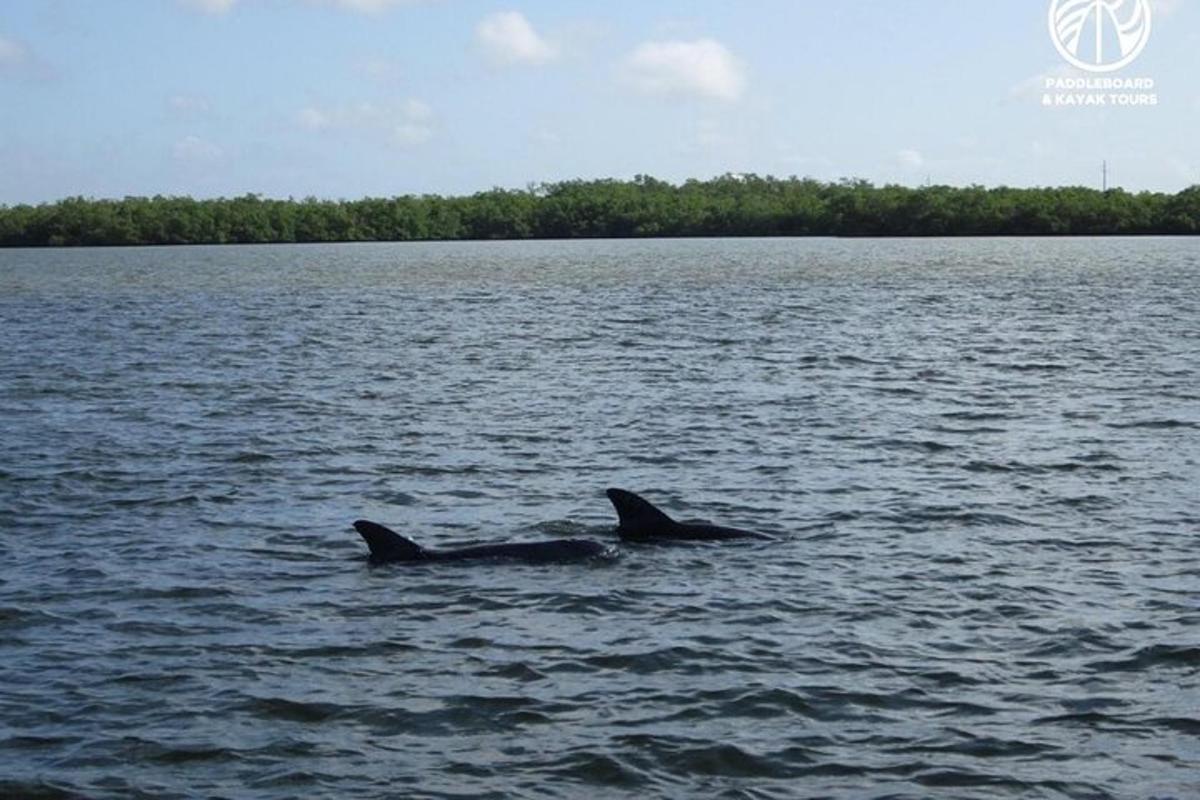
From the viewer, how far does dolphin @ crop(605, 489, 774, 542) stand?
1908 centimetres

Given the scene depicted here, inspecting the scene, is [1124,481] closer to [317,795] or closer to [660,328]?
[317,795]

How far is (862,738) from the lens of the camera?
12.5 m

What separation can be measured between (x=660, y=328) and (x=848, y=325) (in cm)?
624

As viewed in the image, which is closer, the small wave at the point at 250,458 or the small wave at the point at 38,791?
the small wave at the point at 38,791

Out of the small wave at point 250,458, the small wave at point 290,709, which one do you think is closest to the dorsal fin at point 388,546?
the small wave at point 290,709

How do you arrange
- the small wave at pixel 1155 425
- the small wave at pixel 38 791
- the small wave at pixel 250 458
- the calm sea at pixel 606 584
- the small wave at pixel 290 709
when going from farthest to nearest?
the small wave at pixel 1155 425
the small wave at pixel 250 458
the small wave at pixel 290 709
the calm sea at pixel 606 584
the small wave at pixel 38 791

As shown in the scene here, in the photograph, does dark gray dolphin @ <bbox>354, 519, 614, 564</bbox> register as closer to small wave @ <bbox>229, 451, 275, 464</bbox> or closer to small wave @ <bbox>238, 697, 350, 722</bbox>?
small wave @ <bbox>238, 697, 350, 722</bbox>

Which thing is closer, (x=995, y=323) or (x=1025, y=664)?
(x=1025, y=664)

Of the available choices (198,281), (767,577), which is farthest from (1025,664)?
(198,281)

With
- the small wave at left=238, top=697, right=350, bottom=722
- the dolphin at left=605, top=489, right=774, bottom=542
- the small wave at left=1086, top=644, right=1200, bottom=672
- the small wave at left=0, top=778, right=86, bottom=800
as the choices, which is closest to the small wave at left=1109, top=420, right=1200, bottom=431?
the dolphin at left=605, top=489, right=774, bottom=542

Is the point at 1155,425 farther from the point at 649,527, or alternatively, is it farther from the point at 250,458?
the point at 250,458

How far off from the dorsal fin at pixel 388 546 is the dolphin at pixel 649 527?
7.36 feet

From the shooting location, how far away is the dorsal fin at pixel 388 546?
59.6 ft

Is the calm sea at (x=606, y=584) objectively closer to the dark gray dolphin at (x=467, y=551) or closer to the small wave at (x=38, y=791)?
the small wave at (x=38, y=791)
